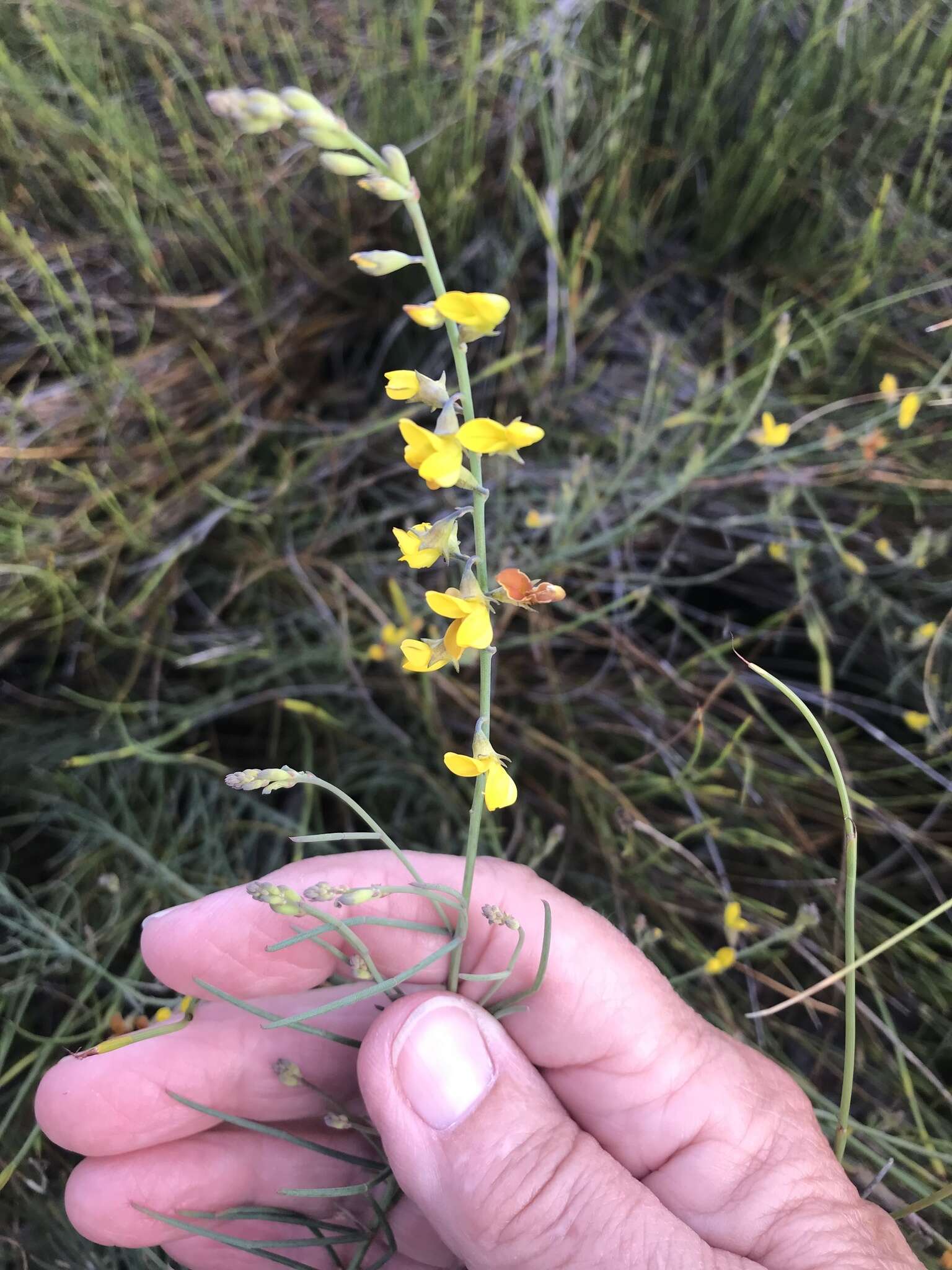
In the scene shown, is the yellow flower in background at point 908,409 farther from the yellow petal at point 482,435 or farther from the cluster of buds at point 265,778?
the cluster of buds at point 265,778

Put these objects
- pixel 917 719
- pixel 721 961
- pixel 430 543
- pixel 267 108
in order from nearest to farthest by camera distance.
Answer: pixel 267 108 < pixel 430 543 < pixel 721 961 < pixel 917 719

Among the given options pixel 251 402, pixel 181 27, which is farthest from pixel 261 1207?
pixel 181 27

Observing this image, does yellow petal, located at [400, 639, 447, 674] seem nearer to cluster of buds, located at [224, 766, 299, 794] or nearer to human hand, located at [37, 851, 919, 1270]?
cluster of buds, located at [224, 766, 299, 794]

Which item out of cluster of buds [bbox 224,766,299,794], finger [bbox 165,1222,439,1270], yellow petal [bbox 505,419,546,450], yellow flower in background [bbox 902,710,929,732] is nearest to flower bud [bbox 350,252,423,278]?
yellow petal [bbox 505,419,546,450]

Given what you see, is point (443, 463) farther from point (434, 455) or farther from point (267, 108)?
point (267, 108)

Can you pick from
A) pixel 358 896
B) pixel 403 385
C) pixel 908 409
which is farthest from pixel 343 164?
pixel 908 409
